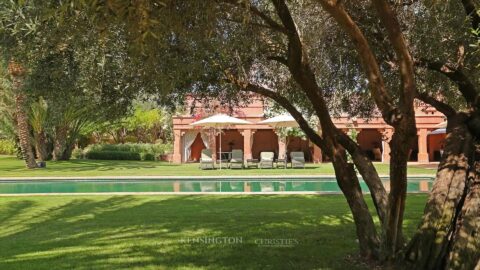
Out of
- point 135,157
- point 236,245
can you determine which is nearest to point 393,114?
point 236,245

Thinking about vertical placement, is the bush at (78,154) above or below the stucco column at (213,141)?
below

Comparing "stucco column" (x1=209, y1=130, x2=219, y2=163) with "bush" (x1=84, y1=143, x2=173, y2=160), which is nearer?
"stucco column" (x1=209, y1=130, x2=219, y2=163)

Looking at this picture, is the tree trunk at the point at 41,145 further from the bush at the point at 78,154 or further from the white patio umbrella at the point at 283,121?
the white patio umbrella at the point at 283,121

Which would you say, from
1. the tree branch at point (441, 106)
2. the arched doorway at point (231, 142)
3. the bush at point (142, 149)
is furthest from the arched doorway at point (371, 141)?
the tree branch at point (441, 106)

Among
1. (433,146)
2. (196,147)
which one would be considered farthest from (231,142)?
(433,146)

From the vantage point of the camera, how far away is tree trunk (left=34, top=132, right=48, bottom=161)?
30619 mm

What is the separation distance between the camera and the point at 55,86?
711 cm

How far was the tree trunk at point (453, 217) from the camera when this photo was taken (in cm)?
473

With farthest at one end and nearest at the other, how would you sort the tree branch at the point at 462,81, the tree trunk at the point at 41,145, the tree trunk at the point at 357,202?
the tree trunk at the point at 41,145, the tree trunk at the point at 357,202, the tree branch at the point at 462,81

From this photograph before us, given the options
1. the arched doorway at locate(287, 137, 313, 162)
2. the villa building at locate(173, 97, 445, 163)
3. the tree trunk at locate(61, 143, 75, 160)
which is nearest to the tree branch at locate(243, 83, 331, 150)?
the villa building at locate(173, 97, 445, 163)

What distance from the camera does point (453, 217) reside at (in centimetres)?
496

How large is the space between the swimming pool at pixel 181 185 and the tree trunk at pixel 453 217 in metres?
11.1

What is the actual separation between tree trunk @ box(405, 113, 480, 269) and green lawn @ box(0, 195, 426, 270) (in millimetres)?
1270

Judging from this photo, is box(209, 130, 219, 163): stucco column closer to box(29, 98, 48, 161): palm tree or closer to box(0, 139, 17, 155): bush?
box(29, 98, 48, 161): palm tree
